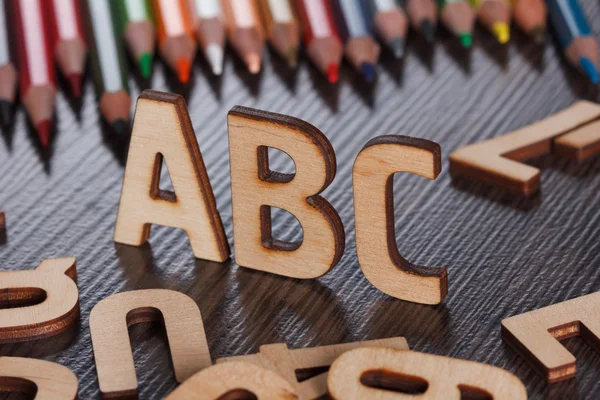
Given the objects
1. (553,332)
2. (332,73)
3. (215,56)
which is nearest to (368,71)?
(332,73)

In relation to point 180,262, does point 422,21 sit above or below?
above

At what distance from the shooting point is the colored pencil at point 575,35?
1051 millimetres

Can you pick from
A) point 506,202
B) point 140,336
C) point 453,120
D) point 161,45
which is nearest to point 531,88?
point 453,120

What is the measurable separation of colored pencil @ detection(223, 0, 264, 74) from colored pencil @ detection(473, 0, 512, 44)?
224 mm

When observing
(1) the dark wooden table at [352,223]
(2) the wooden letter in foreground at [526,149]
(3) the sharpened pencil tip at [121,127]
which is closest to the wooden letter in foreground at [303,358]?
(1) the dark wooden table at [352,223]

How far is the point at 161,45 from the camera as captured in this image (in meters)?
1.09

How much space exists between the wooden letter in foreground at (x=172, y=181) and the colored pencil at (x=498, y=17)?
424 millimetres

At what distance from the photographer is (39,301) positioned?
784 millimetres

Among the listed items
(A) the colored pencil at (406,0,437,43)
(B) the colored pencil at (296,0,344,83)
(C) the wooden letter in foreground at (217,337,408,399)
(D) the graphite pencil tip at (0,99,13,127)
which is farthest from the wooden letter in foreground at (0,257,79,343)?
(A) the colored pencil at (406,0,437,43)

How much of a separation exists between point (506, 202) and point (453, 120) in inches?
A: 5.5

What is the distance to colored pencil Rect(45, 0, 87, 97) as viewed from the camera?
1058 mm

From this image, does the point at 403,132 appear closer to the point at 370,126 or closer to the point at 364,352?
the point at 370,126

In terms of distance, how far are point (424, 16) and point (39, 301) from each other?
51cm

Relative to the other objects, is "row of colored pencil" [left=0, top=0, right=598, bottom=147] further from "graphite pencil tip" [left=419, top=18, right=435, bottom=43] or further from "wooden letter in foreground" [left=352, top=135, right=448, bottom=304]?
"wooden letter in foreground" [left=352, top=135, right=448, bottom=304]
